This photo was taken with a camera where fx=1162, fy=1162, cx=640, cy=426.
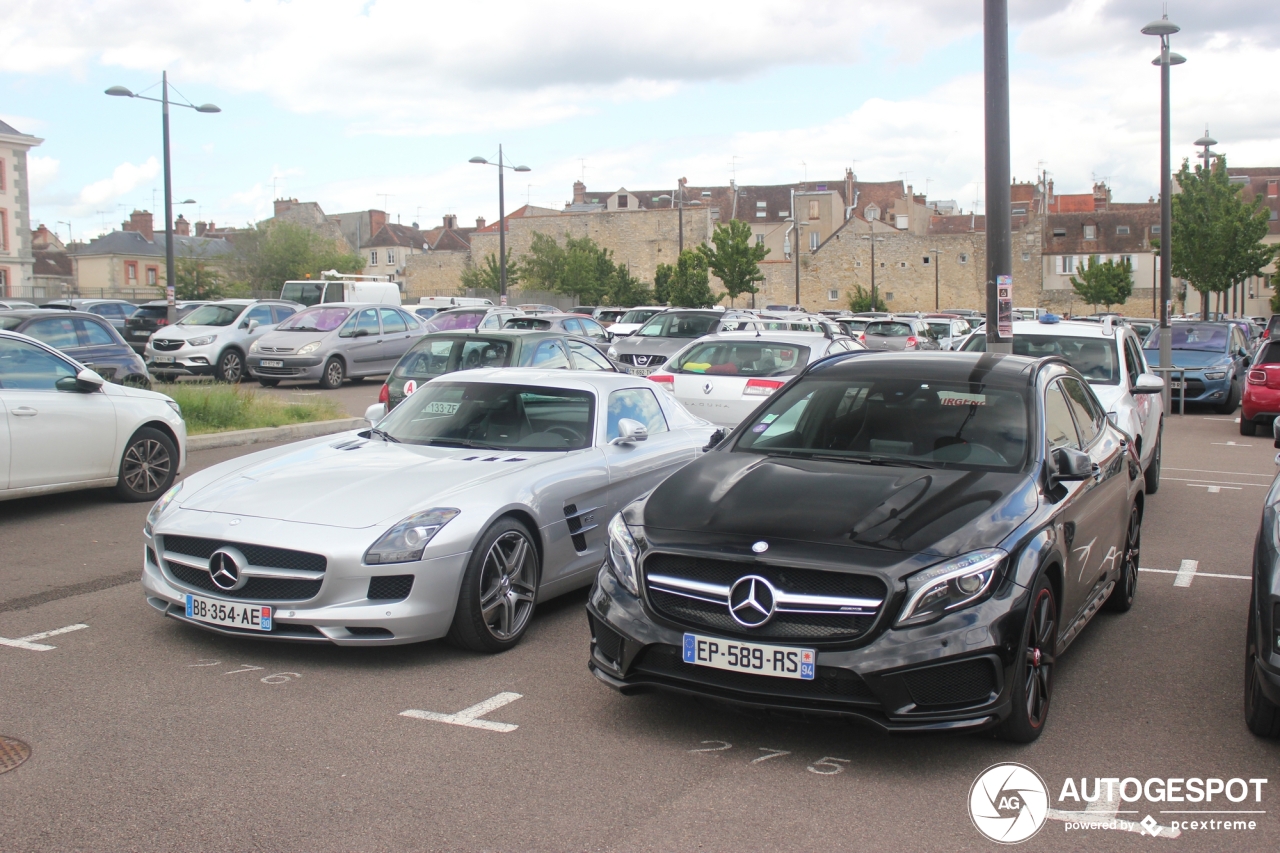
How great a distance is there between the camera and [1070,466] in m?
5.10

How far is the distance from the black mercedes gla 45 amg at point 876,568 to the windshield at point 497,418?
176 centimetres

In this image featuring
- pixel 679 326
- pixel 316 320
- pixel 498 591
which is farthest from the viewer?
pixel 316 320

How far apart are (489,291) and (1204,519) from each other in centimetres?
6471

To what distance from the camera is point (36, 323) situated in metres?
14.3

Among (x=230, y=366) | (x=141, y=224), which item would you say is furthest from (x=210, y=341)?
(x=141, y=224)

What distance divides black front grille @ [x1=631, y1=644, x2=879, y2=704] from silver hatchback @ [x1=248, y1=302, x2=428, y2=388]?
19473mm

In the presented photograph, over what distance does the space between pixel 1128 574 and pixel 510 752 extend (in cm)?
416

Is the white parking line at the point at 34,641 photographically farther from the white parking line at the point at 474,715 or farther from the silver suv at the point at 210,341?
the silver suv at the point at 210,341

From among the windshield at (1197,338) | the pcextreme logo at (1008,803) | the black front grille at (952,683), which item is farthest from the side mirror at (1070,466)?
the windshield at (1197,338)

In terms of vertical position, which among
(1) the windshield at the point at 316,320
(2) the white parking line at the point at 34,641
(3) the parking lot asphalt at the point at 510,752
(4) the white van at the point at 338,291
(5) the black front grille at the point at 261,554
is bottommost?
(3) the parking lot asphalt at the point at 510,752

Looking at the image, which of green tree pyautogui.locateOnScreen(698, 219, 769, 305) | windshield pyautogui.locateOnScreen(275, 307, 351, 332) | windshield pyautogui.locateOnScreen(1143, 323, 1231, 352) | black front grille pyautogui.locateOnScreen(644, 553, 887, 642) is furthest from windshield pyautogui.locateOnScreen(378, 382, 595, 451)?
green tree pyautogui.locateOnScreen(698, 219, 769, 305)

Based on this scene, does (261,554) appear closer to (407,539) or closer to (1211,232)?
(407,539)

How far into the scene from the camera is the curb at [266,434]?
13663mm

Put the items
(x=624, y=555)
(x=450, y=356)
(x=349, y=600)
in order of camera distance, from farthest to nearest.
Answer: (x=450, y=356) < (x=349, y=600) < (x=624, y=555)
